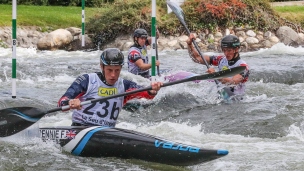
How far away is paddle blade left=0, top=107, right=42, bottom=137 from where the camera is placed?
21.4 ft

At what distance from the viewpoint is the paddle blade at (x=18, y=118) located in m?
6.52

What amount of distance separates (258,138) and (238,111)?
1380 millimetres

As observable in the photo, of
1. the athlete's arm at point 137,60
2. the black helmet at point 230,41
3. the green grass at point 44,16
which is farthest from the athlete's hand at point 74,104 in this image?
the green grass at point 44,16

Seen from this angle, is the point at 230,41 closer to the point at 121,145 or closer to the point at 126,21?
→ the point at 121,145

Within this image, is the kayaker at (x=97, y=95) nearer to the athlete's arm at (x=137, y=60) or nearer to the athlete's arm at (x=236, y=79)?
the athlete's arm at (x=236, y=79)

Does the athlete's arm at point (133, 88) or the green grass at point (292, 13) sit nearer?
the athlete's arm at point (133, 88)

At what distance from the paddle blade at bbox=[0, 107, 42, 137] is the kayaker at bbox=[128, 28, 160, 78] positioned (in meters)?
3.77

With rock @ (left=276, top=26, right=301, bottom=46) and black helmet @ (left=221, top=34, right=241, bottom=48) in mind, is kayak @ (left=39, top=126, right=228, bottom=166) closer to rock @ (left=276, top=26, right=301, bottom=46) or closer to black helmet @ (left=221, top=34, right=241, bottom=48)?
black helmet @ (left=221, top=34, right=241, bottom=48)

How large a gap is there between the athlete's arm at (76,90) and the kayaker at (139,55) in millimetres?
3765

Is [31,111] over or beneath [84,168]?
over

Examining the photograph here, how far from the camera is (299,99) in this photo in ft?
32.5

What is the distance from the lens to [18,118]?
6.53 meters

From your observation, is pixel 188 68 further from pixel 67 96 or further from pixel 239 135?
pixel 67 96

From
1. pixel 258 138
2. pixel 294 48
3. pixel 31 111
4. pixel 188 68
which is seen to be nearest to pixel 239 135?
pixel 258 138
